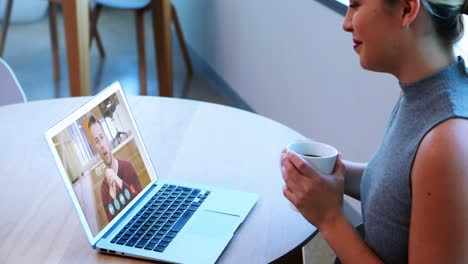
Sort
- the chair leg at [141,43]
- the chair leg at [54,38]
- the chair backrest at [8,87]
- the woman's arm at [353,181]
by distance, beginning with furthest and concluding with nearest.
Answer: the chair leg at [54,38] < the chair leg at [141,43] < the chair backrest at [8,87] < the woman's arm at [353,181]

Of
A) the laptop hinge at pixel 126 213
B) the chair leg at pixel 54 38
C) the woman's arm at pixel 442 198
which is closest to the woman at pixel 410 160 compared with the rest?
the woman's arm at pixel 442 198

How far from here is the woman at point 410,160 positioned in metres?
0.84

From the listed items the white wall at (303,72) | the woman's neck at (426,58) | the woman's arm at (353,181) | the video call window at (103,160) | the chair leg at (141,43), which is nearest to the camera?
the woman's neck at (426,58)

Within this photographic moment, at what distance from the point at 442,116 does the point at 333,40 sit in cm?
159

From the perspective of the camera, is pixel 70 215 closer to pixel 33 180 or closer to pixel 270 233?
pixel 33 180

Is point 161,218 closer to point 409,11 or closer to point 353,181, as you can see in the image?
point 353,181

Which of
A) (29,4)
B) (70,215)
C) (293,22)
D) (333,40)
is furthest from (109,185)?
(29,4)

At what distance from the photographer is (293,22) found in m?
2.76

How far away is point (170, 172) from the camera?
130 cm

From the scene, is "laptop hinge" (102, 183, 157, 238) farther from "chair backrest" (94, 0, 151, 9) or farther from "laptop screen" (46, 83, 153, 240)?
"chair backrest" (94, 0, 151, 9)

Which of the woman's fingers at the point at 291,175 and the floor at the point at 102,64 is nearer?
the woman's fingers at the point at 291,175

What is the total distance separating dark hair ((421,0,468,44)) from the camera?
0.90 m

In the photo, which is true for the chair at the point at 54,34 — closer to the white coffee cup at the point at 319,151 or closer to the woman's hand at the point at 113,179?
the woman's hand at the point at 113,179

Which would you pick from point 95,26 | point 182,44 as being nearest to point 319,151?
point 182,44
